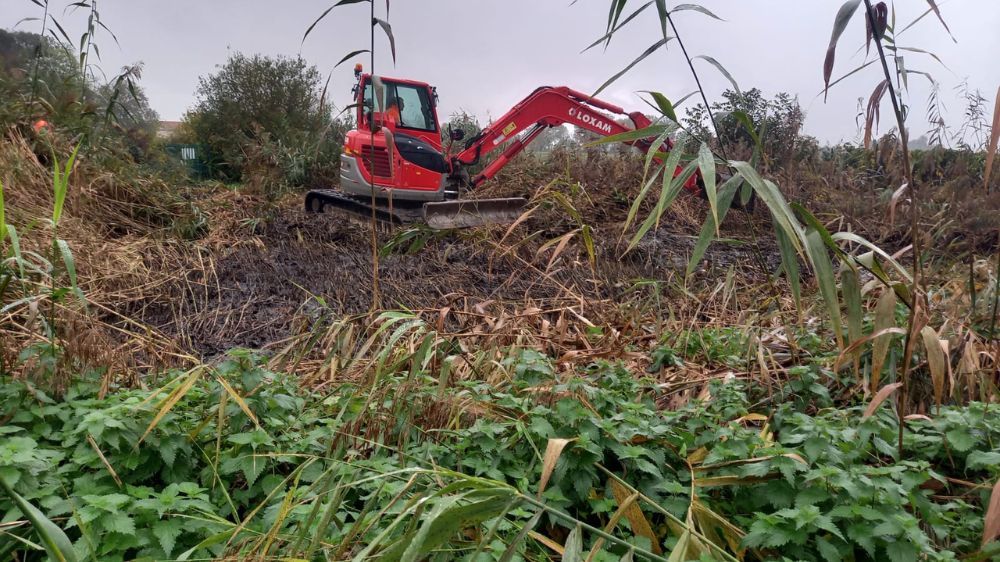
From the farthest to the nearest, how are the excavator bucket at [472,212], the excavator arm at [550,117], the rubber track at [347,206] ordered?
the rubber track at [347,206] < the excavator arm at [550,117] < the excavator bucket at [472,212]

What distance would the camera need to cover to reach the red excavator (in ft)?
26.1

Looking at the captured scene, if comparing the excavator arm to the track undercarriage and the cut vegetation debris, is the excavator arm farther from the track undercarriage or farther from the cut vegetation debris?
the cut vegetation debris

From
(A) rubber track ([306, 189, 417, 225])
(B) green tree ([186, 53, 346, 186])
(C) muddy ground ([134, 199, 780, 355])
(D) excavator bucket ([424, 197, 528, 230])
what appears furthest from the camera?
(B) green tree ([186, 53, 346, 186])

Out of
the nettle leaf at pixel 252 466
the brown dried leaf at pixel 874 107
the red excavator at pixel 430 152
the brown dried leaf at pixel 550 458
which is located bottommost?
the nettle leaf at pixel 252 466

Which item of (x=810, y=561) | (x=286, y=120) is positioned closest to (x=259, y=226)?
(x=810, y=561)

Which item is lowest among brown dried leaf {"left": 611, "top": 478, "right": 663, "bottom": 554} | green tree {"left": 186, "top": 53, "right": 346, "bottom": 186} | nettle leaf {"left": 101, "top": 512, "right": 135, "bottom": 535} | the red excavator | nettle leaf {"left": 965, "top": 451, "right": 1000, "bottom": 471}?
brown dried leaf {"left": 611, "top": 478, "right": 663, "bottom": 554}

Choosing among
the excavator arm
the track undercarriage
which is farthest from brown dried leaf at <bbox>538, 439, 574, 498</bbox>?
the excavator arm

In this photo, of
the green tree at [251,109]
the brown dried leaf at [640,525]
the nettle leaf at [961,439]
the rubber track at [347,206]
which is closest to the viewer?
the brown dried leaf at [640,525]

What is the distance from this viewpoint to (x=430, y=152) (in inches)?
348

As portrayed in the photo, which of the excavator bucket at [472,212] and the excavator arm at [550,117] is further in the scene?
the excavator arm at [550,117]

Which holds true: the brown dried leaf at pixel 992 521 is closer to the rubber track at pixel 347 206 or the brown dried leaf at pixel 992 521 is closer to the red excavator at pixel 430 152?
the red excavator at pixel 430 152

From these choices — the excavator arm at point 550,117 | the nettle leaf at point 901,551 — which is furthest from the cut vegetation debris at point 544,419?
the excavator arm at point 550,117

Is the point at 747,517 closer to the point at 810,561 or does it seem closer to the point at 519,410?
the point at 810,561

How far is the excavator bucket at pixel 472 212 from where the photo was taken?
770cm
